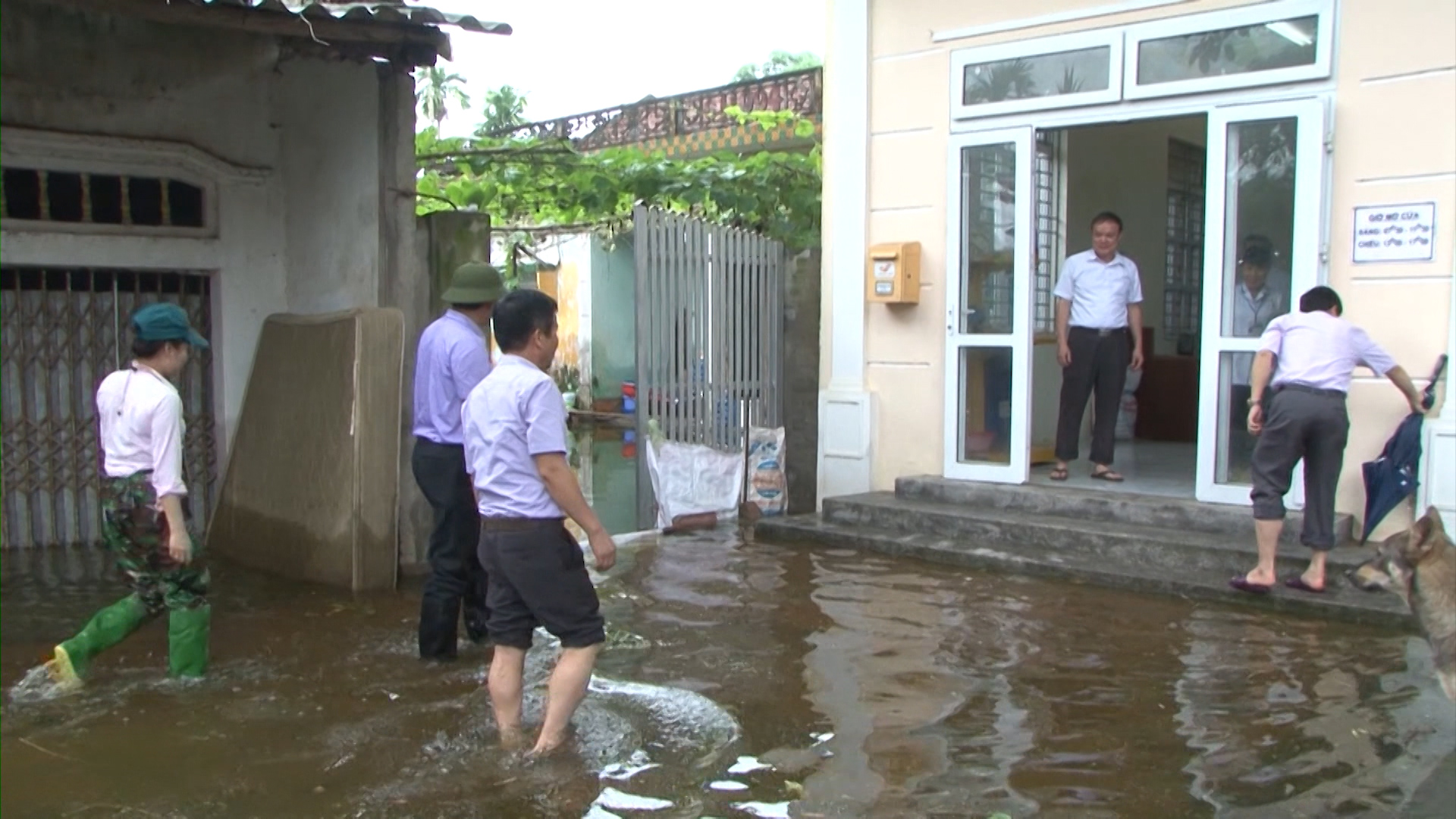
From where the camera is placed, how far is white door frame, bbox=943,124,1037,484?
7844mm

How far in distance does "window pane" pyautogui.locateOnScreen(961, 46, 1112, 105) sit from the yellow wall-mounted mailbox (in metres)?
1.06

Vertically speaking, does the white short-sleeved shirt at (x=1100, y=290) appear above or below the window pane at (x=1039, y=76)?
below

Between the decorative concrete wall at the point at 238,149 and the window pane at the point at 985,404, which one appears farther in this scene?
the window pane at the point at 985,404

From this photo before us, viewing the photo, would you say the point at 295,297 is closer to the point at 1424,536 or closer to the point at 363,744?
the point at 363,744

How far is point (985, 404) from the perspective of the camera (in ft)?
26.7

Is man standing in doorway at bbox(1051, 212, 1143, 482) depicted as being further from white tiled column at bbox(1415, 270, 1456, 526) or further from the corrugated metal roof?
the corrugated metal roof

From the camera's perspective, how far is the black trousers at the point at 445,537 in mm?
5250

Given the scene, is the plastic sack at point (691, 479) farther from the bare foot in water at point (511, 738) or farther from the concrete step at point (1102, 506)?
the bare foot in water at point (511, 738)

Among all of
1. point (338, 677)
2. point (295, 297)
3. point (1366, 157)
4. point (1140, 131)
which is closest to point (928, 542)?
point (1366, 157)

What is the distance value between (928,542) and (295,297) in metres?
4.45

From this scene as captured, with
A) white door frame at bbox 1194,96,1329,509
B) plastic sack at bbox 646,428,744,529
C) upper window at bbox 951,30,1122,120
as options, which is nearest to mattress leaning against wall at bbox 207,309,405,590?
plastic sack at bbox 646,428,744,529

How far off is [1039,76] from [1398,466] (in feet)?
10.5

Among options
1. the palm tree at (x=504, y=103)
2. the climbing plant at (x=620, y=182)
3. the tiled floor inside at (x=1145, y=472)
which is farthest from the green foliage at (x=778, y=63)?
the tiled floor inside at (x=1145, y=472)

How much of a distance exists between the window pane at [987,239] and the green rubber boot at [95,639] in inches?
208
